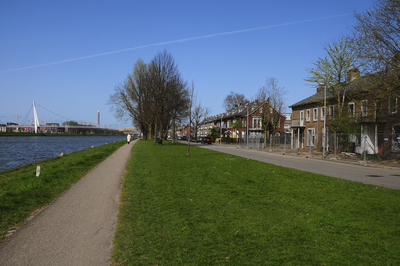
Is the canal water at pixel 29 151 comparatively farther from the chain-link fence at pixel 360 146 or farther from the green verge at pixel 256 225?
the chain-link fence at pixel 360 146

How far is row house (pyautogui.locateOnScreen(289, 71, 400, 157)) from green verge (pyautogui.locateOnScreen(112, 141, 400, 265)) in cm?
1505

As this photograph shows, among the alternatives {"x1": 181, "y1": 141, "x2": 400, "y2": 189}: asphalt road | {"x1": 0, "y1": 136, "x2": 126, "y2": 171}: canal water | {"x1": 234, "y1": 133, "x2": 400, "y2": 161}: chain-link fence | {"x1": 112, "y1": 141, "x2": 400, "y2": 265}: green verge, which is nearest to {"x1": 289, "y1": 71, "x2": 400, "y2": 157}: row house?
{"x1": 234, "y1": 133, "x2": 400, "y2": 161}: chain-link fence

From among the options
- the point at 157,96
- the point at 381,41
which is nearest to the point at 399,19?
the point at 381,41

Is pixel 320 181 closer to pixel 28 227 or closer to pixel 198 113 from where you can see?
pixel 28 227

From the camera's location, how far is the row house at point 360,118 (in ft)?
73.7

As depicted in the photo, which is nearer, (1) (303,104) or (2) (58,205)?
(2) (58,205)

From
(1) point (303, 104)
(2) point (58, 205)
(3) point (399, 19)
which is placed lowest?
(2) point (58, 205)

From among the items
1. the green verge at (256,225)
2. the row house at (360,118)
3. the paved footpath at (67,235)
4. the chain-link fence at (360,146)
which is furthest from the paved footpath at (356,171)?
the paved footpath at (67,235)

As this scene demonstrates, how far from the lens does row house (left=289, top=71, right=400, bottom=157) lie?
73.7 feet

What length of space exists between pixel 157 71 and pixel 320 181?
37.1 m

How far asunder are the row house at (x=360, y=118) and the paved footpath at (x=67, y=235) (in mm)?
20485

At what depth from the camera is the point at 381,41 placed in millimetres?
20156

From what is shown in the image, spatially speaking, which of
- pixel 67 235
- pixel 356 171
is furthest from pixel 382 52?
pixel 67 235

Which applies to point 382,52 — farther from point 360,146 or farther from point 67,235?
point 67,235
